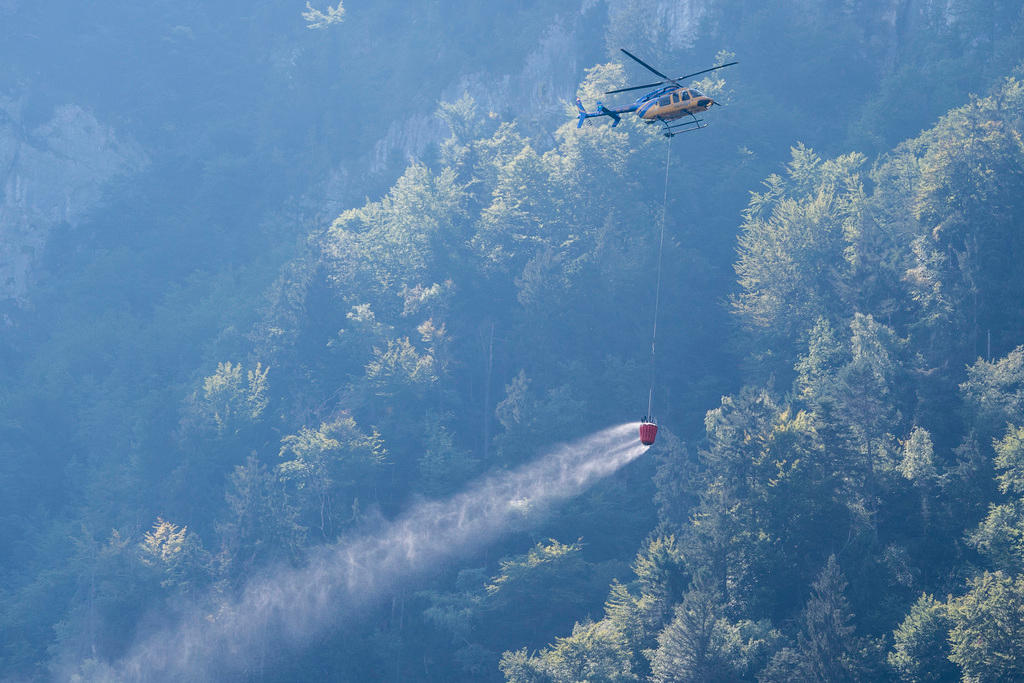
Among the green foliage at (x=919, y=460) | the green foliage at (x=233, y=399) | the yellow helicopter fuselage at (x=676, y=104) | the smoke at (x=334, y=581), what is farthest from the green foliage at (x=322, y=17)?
the yellow helicopter fuselage at (x=676, y=104)

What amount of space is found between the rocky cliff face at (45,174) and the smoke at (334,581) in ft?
151

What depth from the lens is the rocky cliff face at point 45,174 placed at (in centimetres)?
10550

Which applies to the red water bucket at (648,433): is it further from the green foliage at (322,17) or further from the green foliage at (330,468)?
the green foliage at (322,17)

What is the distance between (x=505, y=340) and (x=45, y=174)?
5156 centimetres

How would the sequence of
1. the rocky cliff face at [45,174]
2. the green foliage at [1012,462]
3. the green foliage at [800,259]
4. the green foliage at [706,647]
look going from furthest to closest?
the rocky cliff face at [45,174] → the green foliage at [800,259] → the green foliage at [1012,462] → the green foliage at [706,647]

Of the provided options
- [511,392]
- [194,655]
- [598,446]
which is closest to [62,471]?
[194,655]

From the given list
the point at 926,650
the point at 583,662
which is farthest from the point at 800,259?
the point at 926,650

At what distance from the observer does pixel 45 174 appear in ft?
357

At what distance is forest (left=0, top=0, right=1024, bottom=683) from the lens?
5791 cm

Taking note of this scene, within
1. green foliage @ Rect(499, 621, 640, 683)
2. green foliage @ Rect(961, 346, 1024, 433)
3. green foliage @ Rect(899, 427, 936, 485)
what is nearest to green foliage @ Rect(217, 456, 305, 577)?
green foliage @ Rect(499, 621, 640, 683)

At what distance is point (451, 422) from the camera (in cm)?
8450

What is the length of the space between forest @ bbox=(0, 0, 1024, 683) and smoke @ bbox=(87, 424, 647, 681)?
28cm

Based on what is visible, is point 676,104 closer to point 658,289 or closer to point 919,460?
point 919,460

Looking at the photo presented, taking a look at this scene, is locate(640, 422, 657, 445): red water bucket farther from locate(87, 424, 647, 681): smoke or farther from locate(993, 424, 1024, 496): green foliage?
locate(87, 424, 647, 681): smoke
